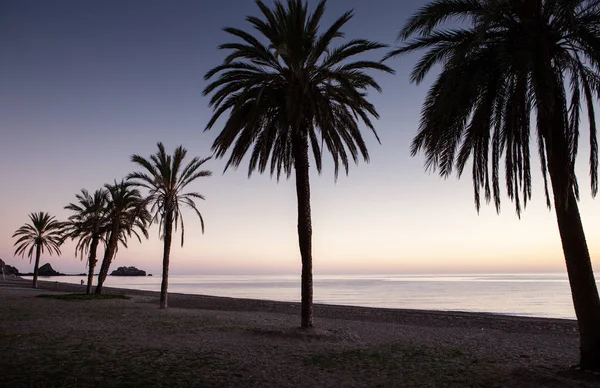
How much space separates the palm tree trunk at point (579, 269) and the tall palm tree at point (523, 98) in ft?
0.07

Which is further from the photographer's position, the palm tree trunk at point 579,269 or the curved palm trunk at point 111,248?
the curved palm trunk at point 111,248

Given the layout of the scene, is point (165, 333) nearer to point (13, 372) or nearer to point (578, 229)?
point (13, 372)

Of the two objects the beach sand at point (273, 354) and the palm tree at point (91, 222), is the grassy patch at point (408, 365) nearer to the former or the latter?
the beach sand at point (273, 354)

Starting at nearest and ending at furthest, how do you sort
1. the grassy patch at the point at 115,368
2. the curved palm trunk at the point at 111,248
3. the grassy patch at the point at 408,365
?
1. the grassy patch at the point at 115,368
2. the grassy patch at the point at 408,365
3. the curved palm trunk at the point at 111,248

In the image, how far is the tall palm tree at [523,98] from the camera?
9430 millimetres

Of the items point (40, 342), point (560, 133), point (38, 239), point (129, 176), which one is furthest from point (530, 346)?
point (38, 239)

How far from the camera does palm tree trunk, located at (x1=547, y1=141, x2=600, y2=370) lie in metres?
9.41

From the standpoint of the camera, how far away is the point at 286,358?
1173 centimetres

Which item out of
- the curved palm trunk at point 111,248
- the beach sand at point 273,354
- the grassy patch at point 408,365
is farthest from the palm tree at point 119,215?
the grassy patch at point 408,365

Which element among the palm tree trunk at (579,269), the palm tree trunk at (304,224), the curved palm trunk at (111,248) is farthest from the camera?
the curved palm trunk at (111,248)

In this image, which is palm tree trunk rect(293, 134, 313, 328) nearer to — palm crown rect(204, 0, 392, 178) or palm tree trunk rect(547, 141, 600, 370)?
palm crown rect(204, 0, 392, 178)

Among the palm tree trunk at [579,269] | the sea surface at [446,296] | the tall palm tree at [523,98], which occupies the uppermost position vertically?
the tall palm tree at [523,98]

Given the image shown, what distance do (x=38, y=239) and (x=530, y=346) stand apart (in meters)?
53.5

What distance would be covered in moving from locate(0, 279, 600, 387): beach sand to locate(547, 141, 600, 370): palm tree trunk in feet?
2.28
